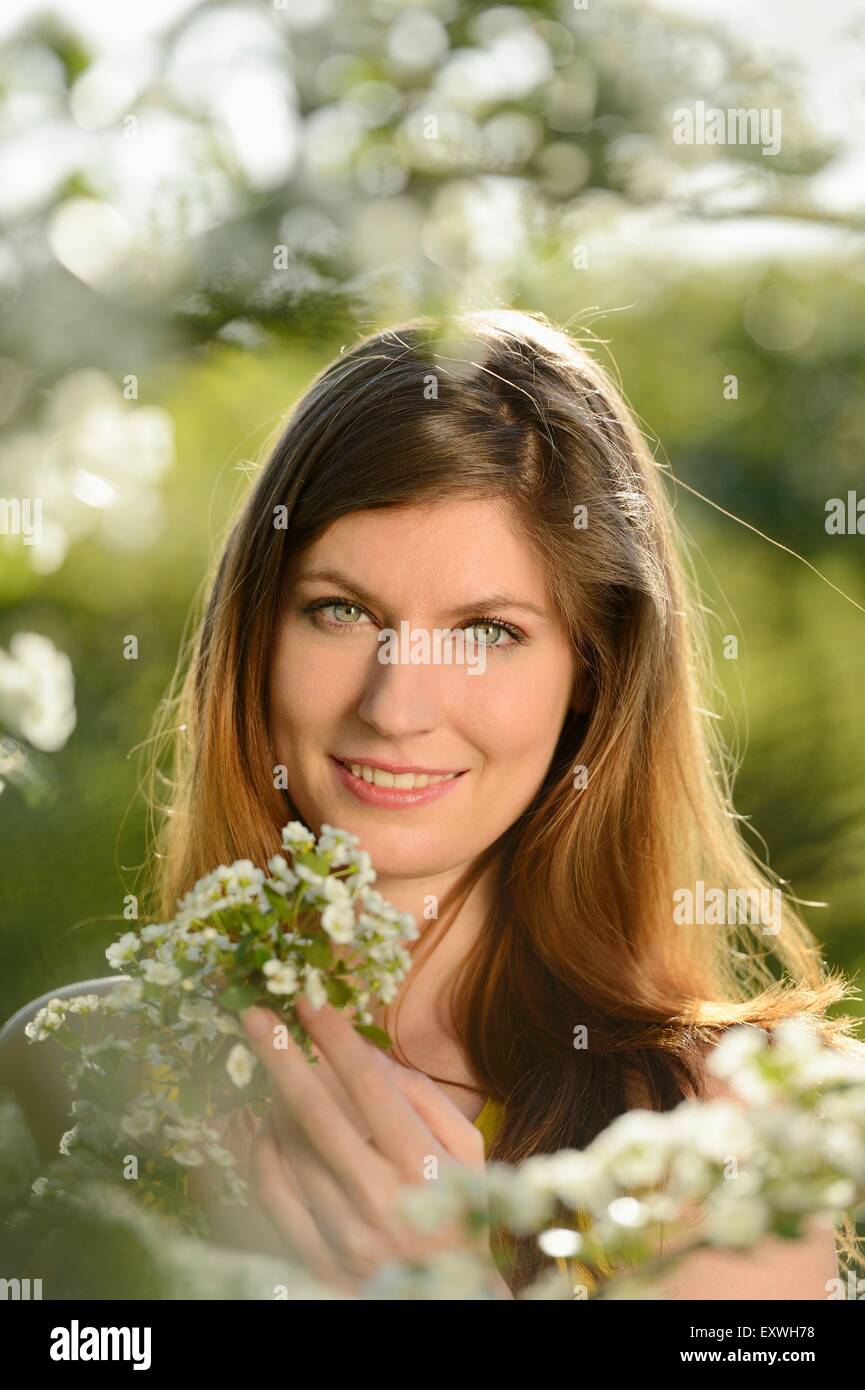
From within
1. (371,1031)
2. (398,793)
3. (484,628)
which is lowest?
(371,1031)

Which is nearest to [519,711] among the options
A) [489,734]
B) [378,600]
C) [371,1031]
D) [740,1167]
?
[489,734]

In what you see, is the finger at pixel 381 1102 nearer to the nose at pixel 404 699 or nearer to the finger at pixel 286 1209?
the finger at pixel 286 1209

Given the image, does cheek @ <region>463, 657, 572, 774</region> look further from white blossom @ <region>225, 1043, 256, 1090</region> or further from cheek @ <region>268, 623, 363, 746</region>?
white blossom @ <region>225, 1043, 256, 1090</region>

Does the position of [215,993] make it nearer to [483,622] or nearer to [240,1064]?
[240,1064]

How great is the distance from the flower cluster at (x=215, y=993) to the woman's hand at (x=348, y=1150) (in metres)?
0.02

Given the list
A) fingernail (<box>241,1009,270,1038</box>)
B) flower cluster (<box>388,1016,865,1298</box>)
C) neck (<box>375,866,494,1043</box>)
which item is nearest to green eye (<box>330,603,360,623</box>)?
neck (<box>375,866,494,1043</box>)

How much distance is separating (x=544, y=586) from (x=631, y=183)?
44 centimetres

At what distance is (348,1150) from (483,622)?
0.40 meters

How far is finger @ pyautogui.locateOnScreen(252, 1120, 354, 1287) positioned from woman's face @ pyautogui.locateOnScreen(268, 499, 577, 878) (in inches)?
9.7

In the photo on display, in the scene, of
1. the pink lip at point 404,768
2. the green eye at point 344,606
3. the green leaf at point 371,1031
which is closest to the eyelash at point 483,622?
the green eye at point 344,606

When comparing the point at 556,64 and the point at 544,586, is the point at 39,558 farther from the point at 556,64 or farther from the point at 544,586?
the point at 556,64

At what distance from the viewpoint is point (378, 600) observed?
3.11 ft

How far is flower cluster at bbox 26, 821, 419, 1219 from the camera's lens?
694 millimetres

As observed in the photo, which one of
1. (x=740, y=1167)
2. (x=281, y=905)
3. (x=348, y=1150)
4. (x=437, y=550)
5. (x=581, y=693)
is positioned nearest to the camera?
(x=740, y=1167)
